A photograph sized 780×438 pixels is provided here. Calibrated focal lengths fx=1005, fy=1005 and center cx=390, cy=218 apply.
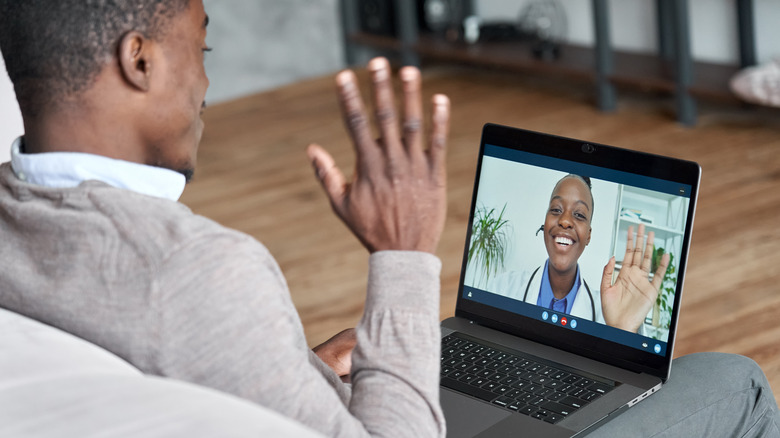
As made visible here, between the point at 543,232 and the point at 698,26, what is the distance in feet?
11.1

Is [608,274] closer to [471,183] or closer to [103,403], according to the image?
[103,403]

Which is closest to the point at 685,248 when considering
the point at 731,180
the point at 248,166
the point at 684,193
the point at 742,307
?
the point at 684,193

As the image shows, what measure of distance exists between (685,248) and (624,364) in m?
0.17

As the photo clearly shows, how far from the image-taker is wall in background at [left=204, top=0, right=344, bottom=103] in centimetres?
528

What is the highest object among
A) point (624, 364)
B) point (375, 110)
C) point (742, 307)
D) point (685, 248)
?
point (375, 110)

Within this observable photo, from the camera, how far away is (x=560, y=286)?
1.29 m

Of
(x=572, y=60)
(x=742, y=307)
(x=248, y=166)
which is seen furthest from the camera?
(x=572, y=60)

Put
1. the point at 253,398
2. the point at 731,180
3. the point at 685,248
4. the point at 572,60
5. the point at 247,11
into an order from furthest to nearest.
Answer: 1. the point at 247,11
2. the point at 572,60
3. the point at 731,180
4. the point at 685,248
5. the point at 253,398

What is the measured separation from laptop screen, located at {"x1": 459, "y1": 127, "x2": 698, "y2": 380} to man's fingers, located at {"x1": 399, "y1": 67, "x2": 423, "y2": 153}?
470 millimetres

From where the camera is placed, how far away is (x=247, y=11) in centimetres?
534

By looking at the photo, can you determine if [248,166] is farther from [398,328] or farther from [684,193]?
[398,328]

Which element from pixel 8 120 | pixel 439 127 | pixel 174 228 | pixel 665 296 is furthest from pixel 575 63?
pixel 174 228

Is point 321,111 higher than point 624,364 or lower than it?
lower

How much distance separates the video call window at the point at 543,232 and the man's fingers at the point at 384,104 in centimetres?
48
